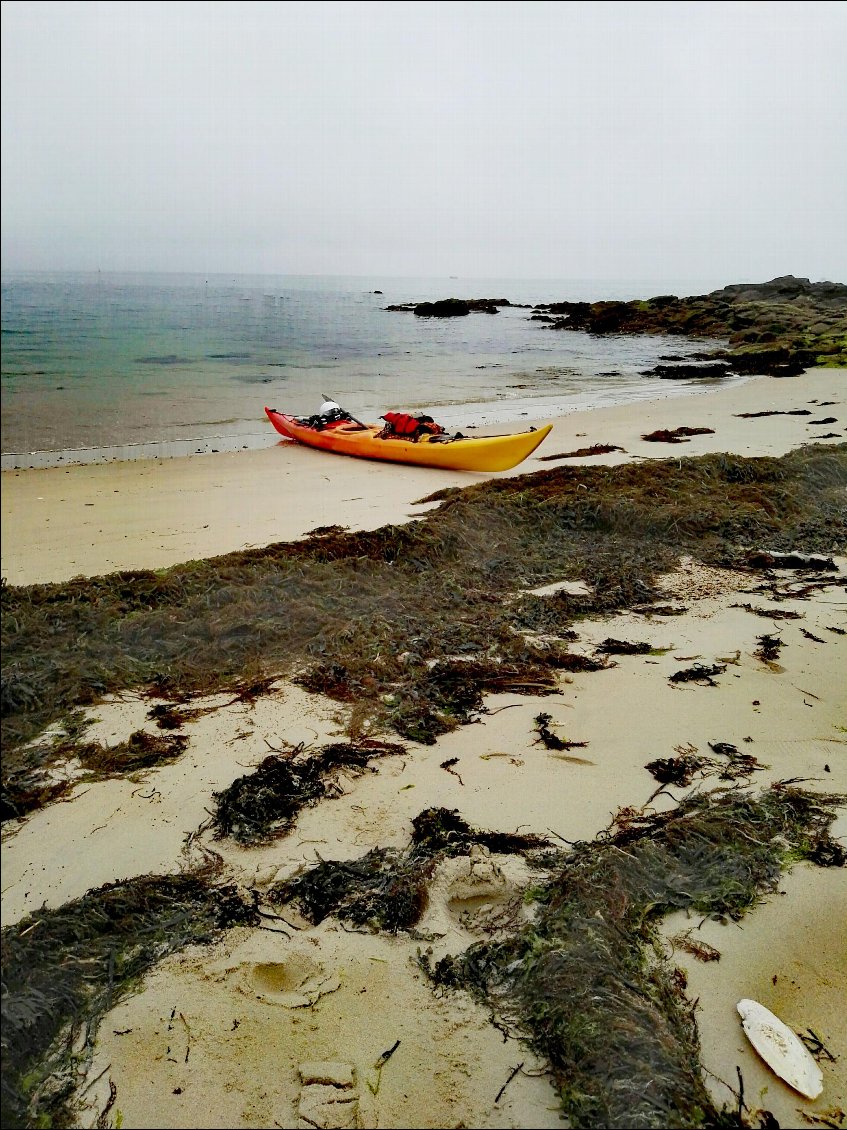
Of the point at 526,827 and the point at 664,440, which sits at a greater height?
the point at 664,440

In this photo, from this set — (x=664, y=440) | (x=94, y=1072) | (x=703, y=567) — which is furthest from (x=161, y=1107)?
(x=664, y=440)

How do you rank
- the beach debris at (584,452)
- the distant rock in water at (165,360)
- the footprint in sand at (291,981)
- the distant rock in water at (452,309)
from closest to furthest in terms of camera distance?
the footprint in sand at (291,981)
the beach debris at (584,452)
the distant rock in water at (165,360)
the distant rock in water at (452,309)

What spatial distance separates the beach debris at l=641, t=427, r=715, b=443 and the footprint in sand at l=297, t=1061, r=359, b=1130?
402 inches

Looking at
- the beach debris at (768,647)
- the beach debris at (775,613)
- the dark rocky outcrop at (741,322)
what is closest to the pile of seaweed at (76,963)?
the beach debris at (768,647)

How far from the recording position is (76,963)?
2.02 meters

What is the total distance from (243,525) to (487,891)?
5.21 m

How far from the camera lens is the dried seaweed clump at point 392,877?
2.27 meters

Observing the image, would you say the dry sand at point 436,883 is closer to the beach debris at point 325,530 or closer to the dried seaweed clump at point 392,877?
the dried seaweed clump at point 392,877

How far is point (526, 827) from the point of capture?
2674 mm

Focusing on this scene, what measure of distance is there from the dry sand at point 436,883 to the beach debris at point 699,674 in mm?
75

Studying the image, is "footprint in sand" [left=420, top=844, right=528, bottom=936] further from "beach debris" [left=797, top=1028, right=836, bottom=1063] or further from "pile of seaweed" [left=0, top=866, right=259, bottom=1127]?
"beach debris" [left=797, top=1028, right=836, bottom=1063]

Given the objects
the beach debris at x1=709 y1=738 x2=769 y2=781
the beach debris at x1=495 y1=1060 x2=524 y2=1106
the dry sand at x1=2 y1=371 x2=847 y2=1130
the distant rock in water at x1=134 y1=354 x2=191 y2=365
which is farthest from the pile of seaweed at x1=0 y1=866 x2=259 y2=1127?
the distant rock in water at x1=134 y1=354 x2=191 y2=365

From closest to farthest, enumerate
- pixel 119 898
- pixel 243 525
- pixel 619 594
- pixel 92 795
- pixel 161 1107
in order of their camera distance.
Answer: pixel 161 1107, pixel 119 898, pixel 92 795, pixel 619 594, pixel 243 525

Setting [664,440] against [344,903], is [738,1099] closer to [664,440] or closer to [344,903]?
[344,903]
